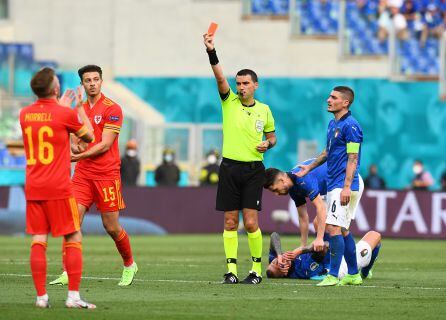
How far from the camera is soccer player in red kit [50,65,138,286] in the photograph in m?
13.8

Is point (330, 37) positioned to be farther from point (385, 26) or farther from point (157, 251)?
point (157, 251)

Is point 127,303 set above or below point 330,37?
below

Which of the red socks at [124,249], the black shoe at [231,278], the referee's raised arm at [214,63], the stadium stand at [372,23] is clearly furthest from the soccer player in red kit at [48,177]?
the stadium stand at [372,23]

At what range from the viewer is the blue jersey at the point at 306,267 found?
1544cm

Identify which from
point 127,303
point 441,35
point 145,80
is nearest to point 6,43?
point 145,80

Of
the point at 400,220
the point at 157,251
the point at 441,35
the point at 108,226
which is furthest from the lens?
the point at 441,35

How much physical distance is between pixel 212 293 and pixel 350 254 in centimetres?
218

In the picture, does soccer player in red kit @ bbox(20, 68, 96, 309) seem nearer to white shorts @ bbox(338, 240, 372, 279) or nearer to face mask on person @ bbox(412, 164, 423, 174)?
white shorts @ bbox(338, 240, 372, 279)

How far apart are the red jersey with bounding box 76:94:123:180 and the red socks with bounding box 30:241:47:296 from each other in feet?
9.57

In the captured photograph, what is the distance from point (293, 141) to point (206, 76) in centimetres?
329

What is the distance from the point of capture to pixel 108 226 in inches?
545

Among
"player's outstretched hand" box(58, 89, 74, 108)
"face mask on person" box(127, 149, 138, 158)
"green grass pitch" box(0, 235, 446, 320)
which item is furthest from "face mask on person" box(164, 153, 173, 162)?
"player's outstretched hand" box(58, 89, 74, 108)

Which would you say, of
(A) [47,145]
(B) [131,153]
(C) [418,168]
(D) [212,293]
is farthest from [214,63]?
(C) [418,168]

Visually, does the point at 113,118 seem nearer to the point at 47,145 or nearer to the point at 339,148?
the point at 339,148
